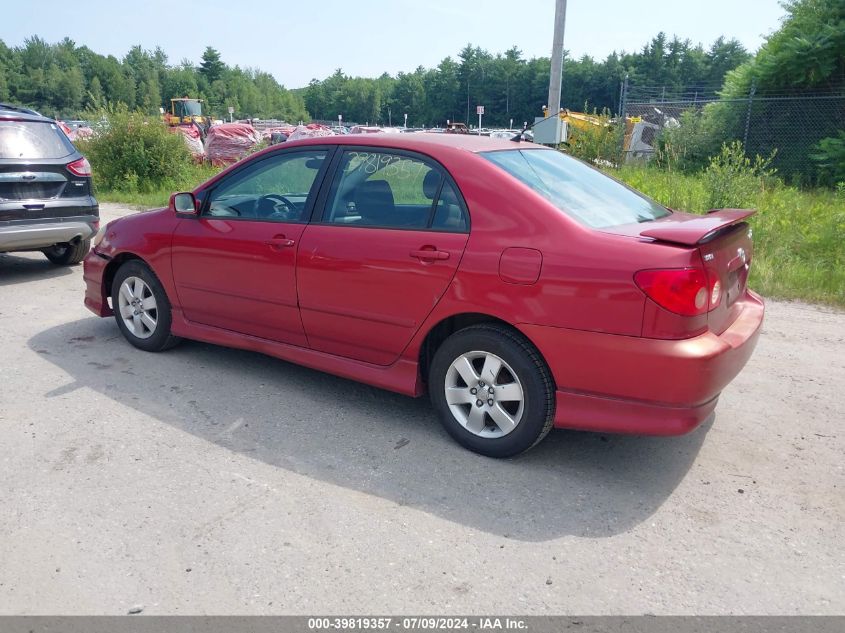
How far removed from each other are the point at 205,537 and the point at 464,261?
180 cm

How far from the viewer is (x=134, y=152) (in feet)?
53.9

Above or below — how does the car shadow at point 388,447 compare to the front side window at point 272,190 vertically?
below

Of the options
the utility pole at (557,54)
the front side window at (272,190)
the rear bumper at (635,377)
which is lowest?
the rear bumper at (635,377)

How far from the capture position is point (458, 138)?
14.3 feet

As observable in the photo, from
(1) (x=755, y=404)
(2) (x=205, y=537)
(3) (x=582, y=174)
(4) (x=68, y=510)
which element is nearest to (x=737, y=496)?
(1) (x=755, y=404)

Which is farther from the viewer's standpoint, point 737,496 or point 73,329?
point 73,329

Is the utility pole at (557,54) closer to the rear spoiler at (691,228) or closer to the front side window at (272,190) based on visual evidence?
the front side window at (272,190)

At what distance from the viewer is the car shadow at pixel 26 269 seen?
27.1ft

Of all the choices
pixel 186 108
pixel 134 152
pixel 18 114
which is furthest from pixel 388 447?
pixel 186 108

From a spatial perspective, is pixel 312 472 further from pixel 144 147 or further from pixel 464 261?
pixel 144 147

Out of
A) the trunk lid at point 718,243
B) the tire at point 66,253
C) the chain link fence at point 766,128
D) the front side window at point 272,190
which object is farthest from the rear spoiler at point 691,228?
the chain link fence at point 766,128

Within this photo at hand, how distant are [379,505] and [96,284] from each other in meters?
3.59

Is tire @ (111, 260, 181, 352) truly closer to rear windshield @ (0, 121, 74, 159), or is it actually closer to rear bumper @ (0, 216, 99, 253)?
Answer: rear bumper @ (0, 216, 99, 253)

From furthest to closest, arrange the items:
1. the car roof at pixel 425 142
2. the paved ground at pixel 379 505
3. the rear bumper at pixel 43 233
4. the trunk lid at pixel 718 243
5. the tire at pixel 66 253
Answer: the tire at pixel 66 253, the rear bumper at pixel 43 233, the car roof at pixel 425 142, the trunk lid at pixel 718 243, the paved ground at pixel 379 505
